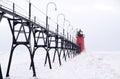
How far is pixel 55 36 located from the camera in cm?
3519

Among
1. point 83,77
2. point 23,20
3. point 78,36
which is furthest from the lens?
point 78,36

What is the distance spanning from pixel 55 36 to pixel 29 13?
44.6 feet

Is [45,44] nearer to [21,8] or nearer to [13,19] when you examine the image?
[13,19]

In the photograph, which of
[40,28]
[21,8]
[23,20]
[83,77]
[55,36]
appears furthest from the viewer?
[55,36]

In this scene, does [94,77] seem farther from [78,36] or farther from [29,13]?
[78,36]

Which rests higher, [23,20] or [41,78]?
[23,20]

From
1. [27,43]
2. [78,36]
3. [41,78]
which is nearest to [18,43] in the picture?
[27,43]

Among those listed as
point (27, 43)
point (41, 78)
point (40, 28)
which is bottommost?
point (41, 78)

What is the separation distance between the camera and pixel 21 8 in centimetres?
1811

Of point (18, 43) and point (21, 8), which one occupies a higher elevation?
point (21, 8)

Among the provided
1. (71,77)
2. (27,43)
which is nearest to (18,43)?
(27,43)

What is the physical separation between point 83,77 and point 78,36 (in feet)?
230

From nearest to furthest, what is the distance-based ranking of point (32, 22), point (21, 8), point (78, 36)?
1. point (21, 8)
2. point (32, 22)
3. point (78, 36)

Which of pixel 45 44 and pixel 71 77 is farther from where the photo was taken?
pixel 45 44
